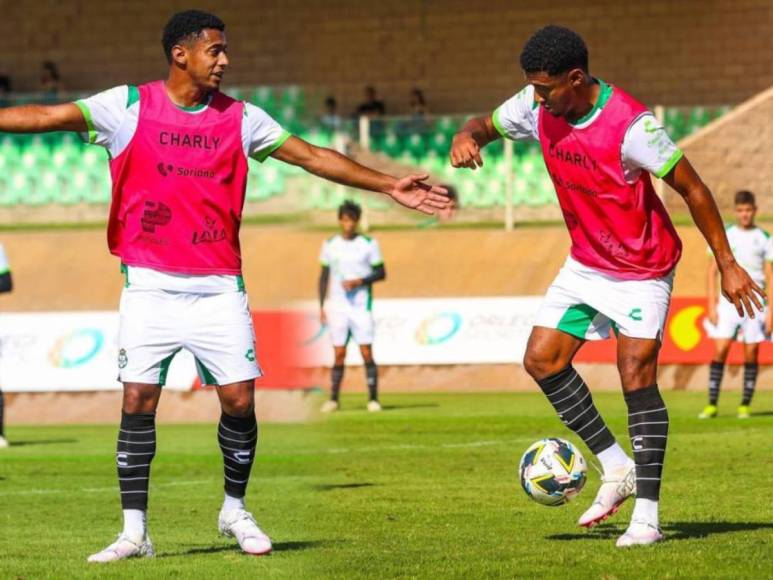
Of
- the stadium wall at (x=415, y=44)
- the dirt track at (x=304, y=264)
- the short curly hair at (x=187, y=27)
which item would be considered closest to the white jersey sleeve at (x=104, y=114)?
the short curly hair at (x=187, y=27)

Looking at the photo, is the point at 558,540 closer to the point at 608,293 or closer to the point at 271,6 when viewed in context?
the point at 608,293

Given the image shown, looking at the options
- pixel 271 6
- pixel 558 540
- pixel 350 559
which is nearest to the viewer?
pixel 350 559

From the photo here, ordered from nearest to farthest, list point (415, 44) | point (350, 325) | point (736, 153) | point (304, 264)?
1. point (350, 325)
2. point (736, 153)
3. point (304, 264)
4. point (415, 44)

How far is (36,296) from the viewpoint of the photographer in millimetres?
28359

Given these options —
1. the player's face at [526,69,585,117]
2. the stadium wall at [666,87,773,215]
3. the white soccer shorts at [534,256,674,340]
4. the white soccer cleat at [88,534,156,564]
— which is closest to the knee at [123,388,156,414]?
the white soccer cleat at [88,534,156,564]

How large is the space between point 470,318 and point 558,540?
1466 cm

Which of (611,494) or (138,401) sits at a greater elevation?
(138,401)

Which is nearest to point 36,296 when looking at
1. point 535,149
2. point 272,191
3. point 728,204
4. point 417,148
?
point 272,191

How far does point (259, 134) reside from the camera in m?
8.17

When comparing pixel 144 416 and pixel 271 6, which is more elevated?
pixel 271 6

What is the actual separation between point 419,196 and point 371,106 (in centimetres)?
2560

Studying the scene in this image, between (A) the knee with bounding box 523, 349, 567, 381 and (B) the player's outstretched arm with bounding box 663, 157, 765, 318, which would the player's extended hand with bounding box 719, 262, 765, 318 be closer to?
(B) the player's outstretched arm with bounding box 663, 157, 765, 318

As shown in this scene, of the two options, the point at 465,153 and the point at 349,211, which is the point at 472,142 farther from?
the point at 349,211

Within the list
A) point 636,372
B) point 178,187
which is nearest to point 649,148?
point 636,372
